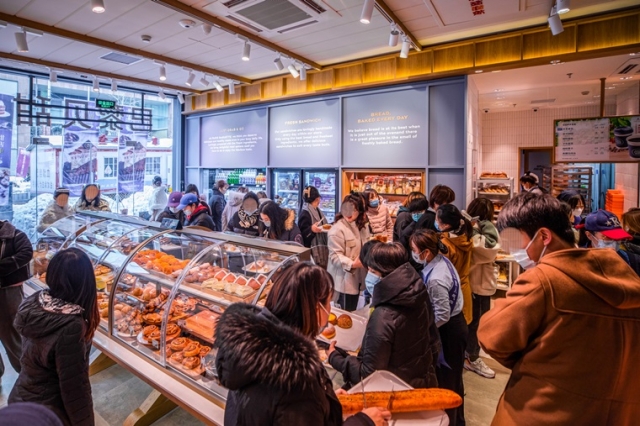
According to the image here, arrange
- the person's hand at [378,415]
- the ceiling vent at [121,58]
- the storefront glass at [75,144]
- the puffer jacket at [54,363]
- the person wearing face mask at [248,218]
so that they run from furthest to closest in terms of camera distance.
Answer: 1. the storefront glass at [75,144]
2. the ceiling vent at [121,58]
3. the person wearing face mask at [248,218]
4. the puffer jacket at [54,363]
5. the person's hand at [378,415]

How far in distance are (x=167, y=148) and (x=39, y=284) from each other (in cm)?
634

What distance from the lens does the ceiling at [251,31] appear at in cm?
429

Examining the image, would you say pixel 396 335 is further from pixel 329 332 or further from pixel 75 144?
pixel 75 144

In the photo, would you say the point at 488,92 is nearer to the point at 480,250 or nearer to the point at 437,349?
the point at 480,250

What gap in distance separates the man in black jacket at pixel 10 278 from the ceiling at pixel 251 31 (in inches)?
110

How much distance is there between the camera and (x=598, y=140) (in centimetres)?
531

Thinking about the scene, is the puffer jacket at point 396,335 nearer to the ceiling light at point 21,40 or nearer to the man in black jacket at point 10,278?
the man in black jacket at point 10,278

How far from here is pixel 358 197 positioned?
4.00 meters

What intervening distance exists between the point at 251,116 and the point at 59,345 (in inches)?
273

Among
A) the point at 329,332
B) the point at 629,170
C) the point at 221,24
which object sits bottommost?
the point at 329,332

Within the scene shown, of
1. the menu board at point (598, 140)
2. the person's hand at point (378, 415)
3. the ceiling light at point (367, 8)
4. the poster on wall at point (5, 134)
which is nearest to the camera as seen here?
the person's hand at point (378, 415)

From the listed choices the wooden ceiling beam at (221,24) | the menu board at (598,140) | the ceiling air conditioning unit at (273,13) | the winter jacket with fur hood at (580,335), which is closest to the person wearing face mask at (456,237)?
the winter jacket with fur hood at (580,335)

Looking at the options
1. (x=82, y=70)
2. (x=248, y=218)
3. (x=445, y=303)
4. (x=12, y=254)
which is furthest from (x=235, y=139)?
(x=445, y=303)

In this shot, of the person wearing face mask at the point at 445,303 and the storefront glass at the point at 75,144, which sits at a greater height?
the storefront glass at the point at 75,144
